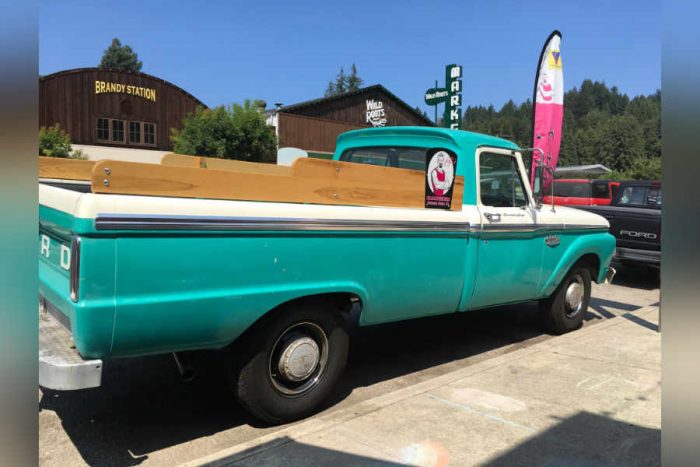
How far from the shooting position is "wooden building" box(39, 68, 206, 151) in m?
24.9

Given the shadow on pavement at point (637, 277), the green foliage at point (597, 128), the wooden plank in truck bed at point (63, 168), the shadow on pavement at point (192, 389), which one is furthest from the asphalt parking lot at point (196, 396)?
the green foliage at point (597, 128)

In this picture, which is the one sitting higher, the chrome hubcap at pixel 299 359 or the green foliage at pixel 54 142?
the green foliage at pixel 54 142

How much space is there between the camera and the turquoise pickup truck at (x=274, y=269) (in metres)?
2.71

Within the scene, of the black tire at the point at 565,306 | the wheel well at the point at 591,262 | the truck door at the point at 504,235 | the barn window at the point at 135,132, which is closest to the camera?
the truck door at the point at 504,235

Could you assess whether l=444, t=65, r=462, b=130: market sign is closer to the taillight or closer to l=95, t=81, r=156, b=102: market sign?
l=95, t=81, r=156, b=102: market sign

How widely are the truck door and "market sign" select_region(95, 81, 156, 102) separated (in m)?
25.4

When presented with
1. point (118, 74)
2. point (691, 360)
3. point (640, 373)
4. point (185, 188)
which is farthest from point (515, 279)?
point (118, 74)

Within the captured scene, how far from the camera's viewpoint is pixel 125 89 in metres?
26.5

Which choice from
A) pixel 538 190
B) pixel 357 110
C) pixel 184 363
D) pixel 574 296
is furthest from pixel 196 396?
pixel 357 110

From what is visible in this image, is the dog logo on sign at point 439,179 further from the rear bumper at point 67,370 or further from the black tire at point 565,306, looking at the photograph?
the rear bumper at point 67,370

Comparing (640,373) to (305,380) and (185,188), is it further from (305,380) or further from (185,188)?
(185,188)

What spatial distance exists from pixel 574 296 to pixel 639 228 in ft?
14.1

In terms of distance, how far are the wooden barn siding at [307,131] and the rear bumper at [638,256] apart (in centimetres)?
2191

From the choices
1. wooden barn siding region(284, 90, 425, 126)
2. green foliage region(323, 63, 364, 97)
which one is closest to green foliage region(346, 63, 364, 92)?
green foliage region(323, 63, 364, 97)
